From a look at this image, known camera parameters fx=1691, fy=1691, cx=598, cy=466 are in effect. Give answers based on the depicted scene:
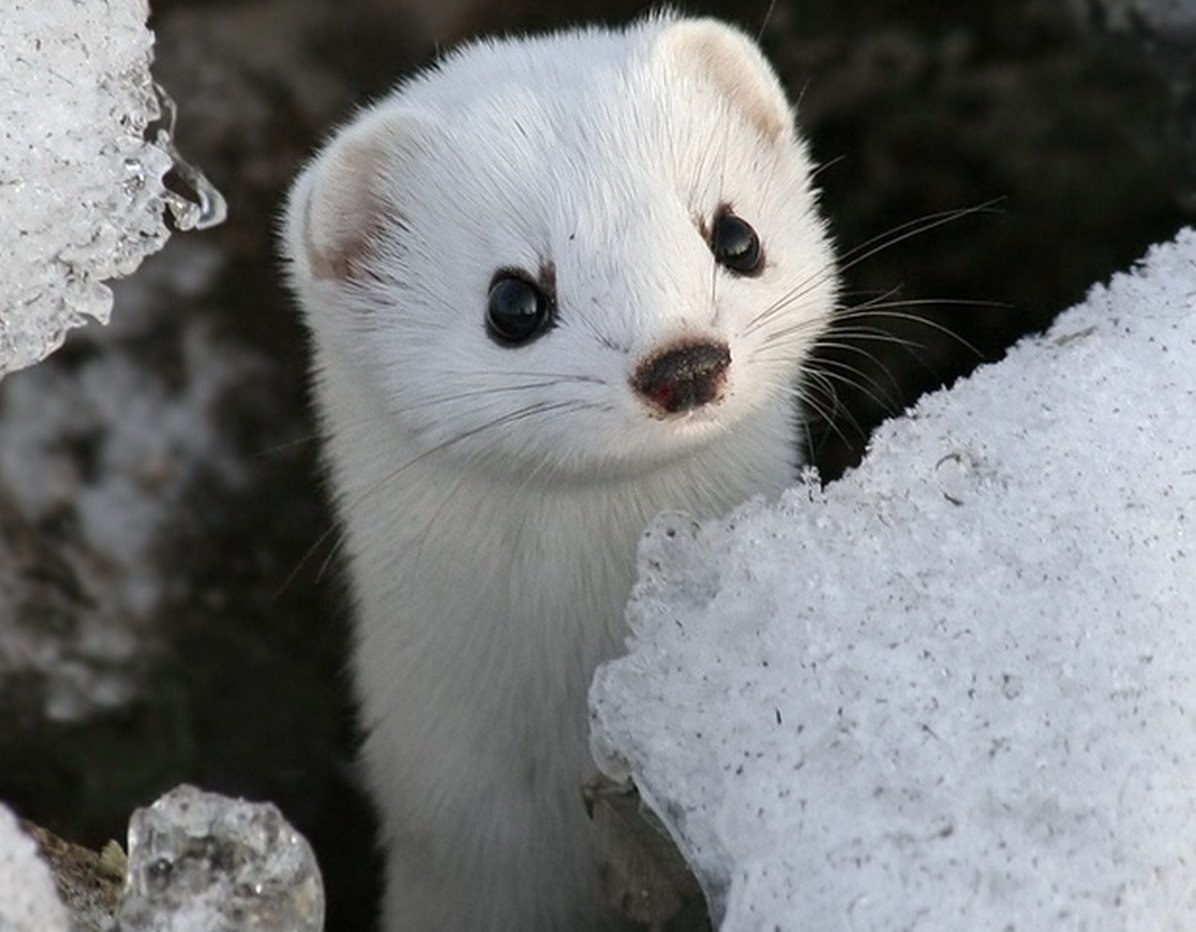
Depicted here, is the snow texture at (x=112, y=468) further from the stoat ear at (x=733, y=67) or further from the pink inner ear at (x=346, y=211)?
the stoat ear at (x=733, y=67)

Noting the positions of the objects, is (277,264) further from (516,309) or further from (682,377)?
(682,377)

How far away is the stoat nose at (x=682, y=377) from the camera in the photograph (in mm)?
1803

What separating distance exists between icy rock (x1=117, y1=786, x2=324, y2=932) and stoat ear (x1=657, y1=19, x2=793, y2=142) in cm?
110

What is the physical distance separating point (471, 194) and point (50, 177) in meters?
0.50

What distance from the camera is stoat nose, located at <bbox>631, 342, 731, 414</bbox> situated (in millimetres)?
1803

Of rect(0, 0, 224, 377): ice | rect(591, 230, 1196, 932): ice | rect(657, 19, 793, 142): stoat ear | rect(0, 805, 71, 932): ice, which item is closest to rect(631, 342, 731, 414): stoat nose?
rect(591, 230, 1196, 932): ice

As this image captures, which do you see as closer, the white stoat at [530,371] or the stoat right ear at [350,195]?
the white stoat at [530,371]

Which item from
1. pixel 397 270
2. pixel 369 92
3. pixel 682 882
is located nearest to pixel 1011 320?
pixel 369 92

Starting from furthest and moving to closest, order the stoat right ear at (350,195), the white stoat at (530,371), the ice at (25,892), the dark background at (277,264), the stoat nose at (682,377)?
the dark background at (277,264)
the stoat right ear at (350,195)
the white stoat at (530,371)
the stoat nose at (682,377)
the ice at (25,892)

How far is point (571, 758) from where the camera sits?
2.28 metres

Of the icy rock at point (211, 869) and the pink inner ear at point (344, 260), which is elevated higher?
the pink inner ear at point (344, 260)

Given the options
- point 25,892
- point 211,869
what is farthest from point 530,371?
point 25,892

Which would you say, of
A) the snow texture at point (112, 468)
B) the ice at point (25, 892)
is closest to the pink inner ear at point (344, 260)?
the ice at point (25, 892)

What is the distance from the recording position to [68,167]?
78.7 inches
